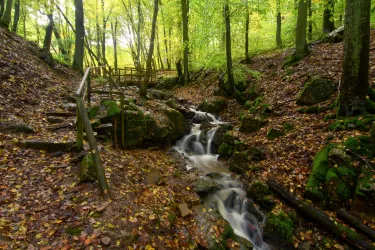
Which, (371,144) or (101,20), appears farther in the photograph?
(101,20)

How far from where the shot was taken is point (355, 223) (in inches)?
189

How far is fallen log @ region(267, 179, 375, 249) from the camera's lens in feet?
15.1

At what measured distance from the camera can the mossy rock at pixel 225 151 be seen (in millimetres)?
9117

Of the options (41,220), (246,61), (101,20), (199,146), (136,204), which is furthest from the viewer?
(101,20)

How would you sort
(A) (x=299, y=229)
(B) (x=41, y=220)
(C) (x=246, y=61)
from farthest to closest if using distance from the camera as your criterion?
(C) (x=246, y=61)
(A) (x=299, y=229)
(B) (x=41, y=220)

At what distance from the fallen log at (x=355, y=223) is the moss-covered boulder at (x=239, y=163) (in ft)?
9.63

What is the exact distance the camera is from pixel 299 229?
17.3 ft

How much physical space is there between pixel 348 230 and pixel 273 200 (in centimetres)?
164

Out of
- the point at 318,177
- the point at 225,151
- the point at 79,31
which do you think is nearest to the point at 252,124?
the point at 225,151

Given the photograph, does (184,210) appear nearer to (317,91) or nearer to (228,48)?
(317,91)

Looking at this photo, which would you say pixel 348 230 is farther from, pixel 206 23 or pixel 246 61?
pixel 246 61

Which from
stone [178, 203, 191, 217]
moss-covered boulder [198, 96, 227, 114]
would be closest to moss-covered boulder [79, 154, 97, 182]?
stone [178, 203, 191, 217]

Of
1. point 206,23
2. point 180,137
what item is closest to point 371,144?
point 180,137

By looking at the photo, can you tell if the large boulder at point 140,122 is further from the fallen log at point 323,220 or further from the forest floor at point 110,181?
the fallen log at point 323,220
